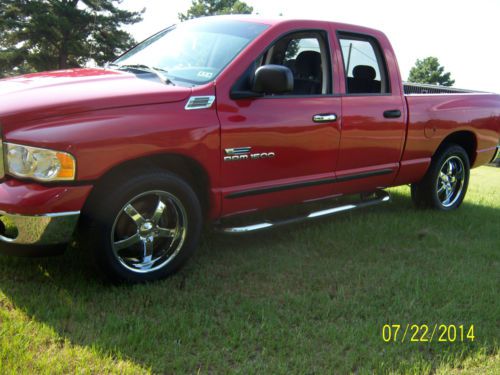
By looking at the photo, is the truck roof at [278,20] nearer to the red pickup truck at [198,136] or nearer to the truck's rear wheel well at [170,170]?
the red pickup truck at [198,136]

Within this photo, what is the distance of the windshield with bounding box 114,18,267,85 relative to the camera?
3854mm

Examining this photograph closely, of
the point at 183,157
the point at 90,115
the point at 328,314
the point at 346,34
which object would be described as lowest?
the point at 328,314

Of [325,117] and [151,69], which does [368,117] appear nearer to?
[325,117]

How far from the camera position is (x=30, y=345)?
271 centimetres

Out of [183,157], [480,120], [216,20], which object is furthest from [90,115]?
[480,120]

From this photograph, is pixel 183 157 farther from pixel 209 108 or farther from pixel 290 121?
pixel 290 121

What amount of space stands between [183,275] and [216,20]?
7.07 ft

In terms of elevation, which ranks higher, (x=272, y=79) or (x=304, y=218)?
(x=272, y=79)

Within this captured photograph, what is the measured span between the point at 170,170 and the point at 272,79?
36.7 inches

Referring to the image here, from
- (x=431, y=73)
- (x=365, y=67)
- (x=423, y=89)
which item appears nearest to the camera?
(x=365, y=67)

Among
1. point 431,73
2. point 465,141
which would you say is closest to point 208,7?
point 431,73

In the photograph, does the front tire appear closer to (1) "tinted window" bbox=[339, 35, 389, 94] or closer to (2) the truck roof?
(2) the truck roof

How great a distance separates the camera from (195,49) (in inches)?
163

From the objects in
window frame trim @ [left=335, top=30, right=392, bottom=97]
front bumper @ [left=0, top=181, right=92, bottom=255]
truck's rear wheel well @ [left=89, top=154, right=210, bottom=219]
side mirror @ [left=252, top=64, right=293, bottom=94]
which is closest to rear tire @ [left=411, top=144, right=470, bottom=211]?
window frame trim @ [left=335, top=30, right=392, bottom=97]
